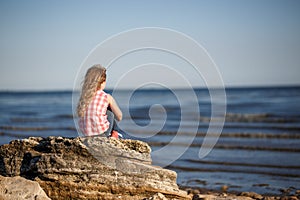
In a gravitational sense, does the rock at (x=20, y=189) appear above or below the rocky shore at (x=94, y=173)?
below

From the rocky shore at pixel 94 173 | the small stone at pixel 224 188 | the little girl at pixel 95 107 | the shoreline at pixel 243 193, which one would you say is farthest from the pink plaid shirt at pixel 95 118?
the small stone at pixel 224 188

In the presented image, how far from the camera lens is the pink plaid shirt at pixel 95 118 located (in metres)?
6.73

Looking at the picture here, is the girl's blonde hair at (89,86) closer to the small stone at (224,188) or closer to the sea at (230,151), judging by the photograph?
the sea at (230,151)

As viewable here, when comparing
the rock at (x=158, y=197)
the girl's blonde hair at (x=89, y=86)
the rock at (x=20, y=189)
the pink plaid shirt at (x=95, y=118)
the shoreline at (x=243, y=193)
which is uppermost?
the girl's blonde hair at (x=89, y=86)

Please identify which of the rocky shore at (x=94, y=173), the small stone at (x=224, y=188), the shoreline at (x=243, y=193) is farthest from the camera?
the small stone at (x=224, y=188)

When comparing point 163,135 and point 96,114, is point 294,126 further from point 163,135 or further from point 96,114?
point 96,114

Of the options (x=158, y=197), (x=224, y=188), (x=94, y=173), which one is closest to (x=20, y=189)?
(x=94, y=173)

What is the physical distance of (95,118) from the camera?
22.0 ft

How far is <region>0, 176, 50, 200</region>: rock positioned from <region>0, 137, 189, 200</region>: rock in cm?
30

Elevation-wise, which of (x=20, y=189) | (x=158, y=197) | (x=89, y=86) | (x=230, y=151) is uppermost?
(x=230, y=151)

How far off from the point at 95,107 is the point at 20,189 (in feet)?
5.95

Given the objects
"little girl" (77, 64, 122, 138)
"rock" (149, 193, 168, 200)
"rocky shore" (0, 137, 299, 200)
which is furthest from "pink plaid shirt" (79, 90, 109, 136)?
"rock" (149, 193, 168, 200)

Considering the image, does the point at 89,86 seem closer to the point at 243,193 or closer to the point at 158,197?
the point at 158,197

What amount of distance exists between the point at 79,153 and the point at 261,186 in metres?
5.91
